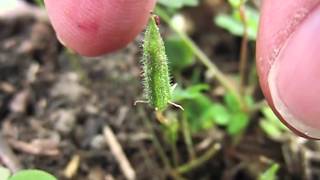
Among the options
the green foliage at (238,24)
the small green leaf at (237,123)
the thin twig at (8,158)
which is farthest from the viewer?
the green foliage at (238,24)

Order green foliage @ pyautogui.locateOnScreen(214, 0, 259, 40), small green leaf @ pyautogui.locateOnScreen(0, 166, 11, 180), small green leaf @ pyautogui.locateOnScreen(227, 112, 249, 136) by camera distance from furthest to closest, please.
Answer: green foliage @ pyautogui.locateOnScreen(214, 0, 259, 40)
small green leaf @ pyautogui.locateOnScreen(227, 112, 249, 136)
small green leaf @ pyautogui.locateOnScreen(0, 166, 11, 180)

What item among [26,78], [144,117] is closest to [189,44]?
[144,117]

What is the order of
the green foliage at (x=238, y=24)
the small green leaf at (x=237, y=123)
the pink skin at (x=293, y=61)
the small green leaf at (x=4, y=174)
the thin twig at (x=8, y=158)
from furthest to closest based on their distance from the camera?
1. the green foliage at (x=238, y=24)
2. the small green leaf at (x=237, y=123)
3. the thin twig at (x=8, y=158)
4. the small green leaf at (x=4, y=174)
5. the pink skin at (x=293, y=61)

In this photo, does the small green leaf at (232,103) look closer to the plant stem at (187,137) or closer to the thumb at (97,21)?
the plant stem at (187,137)

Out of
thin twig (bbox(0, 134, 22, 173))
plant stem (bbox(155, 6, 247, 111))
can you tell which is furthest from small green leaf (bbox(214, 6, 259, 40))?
thin twig (bbox(0, 134, 22, 173))

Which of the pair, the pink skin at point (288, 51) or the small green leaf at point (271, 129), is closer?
the pink skin at point (288, 51)

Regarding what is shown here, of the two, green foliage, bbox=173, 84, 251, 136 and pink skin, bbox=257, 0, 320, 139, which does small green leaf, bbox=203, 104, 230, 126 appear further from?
pink skin, bbox=257, 0, 320, 139

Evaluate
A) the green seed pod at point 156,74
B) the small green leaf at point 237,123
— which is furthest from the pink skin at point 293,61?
the small green leaf at point 237,123
